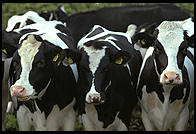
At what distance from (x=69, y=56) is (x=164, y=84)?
117 centimetres

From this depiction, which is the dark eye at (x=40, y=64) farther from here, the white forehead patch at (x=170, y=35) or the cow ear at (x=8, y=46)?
the white forehead patch at (x=170, y=35)

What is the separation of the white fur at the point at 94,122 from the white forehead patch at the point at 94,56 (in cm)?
66

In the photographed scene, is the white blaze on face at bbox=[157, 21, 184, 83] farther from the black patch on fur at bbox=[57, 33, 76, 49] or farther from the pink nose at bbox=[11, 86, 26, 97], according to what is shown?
the pink nose at bbox=[11, 86, 26, 97]

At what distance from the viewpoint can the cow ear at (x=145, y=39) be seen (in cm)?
605

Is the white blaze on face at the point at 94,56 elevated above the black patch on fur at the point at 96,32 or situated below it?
below

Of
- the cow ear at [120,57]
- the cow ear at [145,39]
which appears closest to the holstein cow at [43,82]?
the cow ear at [120,57]

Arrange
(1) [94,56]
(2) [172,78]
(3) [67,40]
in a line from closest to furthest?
(2) [172,78]
(1) [94,56]
(3) [67,40]

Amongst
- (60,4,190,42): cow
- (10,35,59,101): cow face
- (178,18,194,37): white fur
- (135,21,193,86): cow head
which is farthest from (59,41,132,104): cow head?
(60,4,190,42): cow

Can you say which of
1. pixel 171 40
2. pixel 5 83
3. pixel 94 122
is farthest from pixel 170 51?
pixel 5 83

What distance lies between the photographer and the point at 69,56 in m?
5.64

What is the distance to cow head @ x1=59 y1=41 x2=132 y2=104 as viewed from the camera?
552 cm

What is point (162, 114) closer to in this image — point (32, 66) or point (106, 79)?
point (106, 79)

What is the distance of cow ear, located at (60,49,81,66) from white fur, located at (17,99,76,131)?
0.70 metres

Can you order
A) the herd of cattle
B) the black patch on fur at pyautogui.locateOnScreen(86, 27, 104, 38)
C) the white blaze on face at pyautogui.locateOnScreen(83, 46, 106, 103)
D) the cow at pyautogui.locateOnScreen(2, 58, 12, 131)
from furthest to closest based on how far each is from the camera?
the black patch on fur at pyautogui.locateOnScreen(86, 27, 104, 38), the cow at pyautogui.locateOnScreen(2, 58, 12, 131), the white blaze on face at pyautogui.locateOnScreen(83, 46, 106, 103), the herd of cattle
